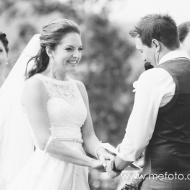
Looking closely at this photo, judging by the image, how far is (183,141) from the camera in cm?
344

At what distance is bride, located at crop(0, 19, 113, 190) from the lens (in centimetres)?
407

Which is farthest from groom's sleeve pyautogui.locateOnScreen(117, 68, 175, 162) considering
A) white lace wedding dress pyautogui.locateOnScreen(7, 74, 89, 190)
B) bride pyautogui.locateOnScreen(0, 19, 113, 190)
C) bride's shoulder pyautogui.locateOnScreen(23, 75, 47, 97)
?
bride's shoulder pyautogui.locateOnScreen(23, 75, 47, 97)

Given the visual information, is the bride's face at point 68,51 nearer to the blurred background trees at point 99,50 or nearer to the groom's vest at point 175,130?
the groom's vest at point 175,130

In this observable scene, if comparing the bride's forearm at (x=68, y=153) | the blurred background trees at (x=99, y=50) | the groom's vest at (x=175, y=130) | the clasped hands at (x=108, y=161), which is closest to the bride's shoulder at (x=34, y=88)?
the bride's forearm at (x=68, y=153)

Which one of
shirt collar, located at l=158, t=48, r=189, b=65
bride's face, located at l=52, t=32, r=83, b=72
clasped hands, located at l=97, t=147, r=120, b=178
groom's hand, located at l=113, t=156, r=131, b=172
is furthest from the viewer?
bride's face, located at l=52, t=32, r=83, b=72

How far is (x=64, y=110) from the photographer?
4164mm

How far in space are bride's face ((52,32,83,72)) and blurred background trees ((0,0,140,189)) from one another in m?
9.43

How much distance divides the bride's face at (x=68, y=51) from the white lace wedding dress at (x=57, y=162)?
0.66 feet

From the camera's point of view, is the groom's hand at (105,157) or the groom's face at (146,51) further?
the groom's hand at (105,157)

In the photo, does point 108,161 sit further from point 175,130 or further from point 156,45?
point 156,45

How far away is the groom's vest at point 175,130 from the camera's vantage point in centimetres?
342

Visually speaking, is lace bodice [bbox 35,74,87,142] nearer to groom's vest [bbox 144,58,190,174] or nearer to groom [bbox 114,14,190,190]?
groom [bbox 114,14,190,190]

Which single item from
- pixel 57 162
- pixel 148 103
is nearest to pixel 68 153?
pixel 57 162

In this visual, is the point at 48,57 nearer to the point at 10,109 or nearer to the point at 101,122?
the point at 10,109
